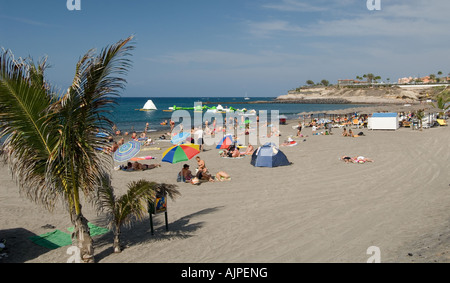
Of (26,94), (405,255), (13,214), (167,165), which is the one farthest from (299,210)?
(167,165)

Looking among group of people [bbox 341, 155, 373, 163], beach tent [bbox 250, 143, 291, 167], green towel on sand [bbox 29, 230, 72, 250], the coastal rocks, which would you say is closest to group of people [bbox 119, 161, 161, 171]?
beach tent [bbox 250, 143, 291, 167]

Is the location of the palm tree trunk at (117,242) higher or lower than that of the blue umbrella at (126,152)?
lower

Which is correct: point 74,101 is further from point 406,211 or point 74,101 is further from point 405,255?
point 406,211

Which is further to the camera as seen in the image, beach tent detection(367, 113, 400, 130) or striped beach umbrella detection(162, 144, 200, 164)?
beach tent detection(367, 113, 400, 130)

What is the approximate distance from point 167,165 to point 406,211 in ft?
30.8

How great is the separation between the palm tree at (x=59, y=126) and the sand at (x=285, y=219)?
1448 mm

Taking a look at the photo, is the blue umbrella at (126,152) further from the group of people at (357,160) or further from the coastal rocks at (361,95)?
the coastal rocks at (361,95)

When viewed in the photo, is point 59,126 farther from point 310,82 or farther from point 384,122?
point 310,82

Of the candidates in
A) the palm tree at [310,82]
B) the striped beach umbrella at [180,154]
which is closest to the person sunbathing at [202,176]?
the striped beach umbrella at [180,154]

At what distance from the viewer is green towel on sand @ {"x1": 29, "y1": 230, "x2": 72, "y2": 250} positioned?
6.38 m

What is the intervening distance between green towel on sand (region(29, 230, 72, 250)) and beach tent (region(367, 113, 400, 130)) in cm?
2363

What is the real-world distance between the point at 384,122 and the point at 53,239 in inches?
945

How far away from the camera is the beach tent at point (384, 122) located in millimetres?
24969

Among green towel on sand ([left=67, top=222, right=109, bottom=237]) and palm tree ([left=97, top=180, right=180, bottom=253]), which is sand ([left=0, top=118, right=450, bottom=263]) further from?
palm tree ([left=97, top=180, right=180, bottom=253])
